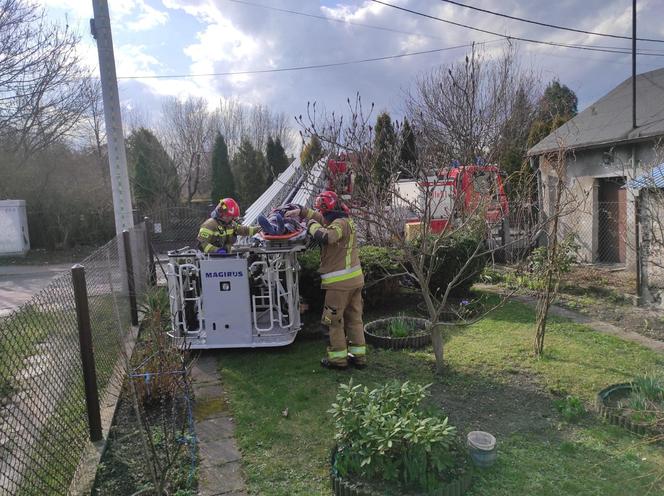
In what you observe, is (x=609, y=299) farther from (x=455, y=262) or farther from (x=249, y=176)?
(x=249, y=176)

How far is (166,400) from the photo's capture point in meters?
4.46

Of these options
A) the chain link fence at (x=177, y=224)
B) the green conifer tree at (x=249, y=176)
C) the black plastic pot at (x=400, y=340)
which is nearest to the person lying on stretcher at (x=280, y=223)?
the black plastic pot at (x=400, y=340)

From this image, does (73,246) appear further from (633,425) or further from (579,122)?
(633,425)

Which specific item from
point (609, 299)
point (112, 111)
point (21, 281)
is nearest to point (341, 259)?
point (112, 111)

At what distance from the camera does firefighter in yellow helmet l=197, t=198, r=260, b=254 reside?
6117 mm

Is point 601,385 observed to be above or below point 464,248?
below

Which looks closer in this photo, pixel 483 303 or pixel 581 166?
pixel 483 303

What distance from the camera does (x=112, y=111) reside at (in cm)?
766

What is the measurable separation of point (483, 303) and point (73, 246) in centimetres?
1697

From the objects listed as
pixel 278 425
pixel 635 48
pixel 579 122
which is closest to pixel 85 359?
pixel 278 425

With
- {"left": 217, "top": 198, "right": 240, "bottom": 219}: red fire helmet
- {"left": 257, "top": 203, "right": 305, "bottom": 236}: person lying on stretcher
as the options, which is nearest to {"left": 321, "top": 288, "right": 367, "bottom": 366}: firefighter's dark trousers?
{"left": 257, "top": 203, "right": 305, "bottom": 236}: person lying on stretcher

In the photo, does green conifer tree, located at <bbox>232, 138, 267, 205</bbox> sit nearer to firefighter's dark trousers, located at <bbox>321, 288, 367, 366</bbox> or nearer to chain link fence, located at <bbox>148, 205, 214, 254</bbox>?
chain link fence, located at <bbox>148, 205, 214, 254</bbox>

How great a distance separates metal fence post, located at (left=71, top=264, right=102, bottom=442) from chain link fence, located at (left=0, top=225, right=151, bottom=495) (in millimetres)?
91

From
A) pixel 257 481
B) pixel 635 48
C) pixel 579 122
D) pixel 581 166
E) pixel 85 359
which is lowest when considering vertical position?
pixel 257 481
